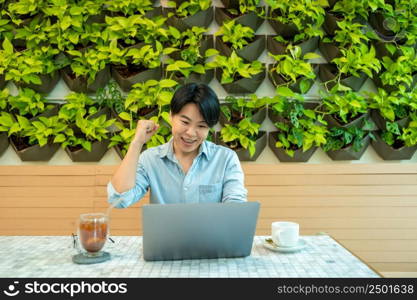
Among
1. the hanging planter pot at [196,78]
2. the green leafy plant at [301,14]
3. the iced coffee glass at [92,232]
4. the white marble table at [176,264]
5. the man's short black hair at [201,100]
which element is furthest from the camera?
the hanging planter pot at [196,78]

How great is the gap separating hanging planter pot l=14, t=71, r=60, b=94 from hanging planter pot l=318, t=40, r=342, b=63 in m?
1.77

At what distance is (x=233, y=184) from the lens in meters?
1.91

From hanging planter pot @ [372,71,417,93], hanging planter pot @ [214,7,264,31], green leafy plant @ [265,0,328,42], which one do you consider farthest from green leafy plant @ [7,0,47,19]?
hanging planter pot @ [372,71,417,93]

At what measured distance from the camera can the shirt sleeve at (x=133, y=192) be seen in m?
1.72

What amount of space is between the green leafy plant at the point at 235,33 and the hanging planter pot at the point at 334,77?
535 mm

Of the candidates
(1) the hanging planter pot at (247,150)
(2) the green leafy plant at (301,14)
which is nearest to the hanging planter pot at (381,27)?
(2) the green leafy plant at (301,14)

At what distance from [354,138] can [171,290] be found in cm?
211

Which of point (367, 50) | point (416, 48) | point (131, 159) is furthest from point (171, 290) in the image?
point (416, 48)

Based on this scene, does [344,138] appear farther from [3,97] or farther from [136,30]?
[3,97]

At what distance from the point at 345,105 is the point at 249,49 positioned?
2.36ft

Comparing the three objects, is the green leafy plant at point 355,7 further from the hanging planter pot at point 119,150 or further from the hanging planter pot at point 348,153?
the hanging planter pot at point 119,150

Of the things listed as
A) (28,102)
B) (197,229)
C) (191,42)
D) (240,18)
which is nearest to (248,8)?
(240,18)

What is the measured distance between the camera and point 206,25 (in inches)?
113

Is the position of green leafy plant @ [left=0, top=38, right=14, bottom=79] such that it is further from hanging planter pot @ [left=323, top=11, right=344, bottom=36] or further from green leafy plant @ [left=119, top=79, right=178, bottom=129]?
hanging planter pot @ [left=323, top=11, right=344, bottom=36]
